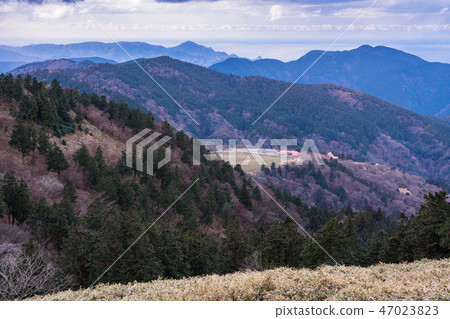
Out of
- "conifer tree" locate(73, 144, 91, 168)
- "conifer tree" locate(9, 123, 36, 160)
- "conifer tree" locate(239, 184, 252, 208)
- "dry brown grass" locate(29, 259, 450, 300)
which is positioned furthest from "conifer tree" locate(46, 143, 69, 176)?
"dry brown grass" locate(29, 259, 450, 300)

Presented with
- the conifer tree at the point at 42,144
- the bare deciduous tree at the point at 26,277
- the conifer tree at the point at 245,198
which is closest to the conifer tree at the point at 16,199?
the conifer tree at the point at 42,144

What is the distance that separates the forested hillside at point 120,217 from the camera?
20375 mm

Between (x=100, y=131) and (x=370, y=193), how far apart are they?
9284 cm

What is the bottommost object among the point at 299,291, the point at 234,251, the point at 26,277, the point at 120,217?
the point at 234,251

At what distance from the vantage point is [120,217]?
22.5 m

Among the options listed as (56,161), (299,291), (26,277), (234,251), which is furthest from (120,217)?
(56,161)

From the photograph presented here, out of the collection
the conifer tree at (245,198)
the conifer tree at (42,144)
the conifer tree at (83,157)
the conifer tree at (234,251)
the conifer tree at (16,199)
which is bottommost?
the conifer tree at (245,198)

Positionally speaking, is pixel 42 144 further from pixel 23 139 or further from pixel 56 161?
pixel 56 161

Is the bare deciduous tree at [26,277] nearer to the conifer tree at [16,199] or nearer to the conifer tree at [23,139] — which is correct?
the conifer tree at [16,199]

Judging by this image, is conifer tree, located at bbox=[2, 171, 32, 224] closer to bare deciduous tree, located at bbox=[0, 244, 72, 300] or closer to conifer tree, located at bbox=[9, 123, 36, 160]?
conifer tree, located at bbox=[9, 123, 36, 160]

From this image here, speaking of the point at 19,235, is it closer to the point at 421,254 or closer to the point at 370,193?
the point at 421,254

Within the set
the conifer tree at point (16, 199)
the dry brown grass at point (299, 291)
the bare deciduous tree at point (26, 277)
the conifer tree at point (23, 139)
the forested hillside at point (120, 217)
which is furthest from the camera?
the conifer tree at point (23, 139)

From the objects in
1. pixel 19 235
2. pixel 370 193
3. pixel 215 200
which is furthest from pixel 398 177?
pixel 19 235

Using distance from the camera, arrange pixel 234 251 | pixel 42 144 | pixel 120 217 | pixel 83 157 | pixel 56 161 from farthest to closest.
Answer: pixel 83 157
pixel 42 144
pixel 56 161
pixel 234 251
pixel 120 217
